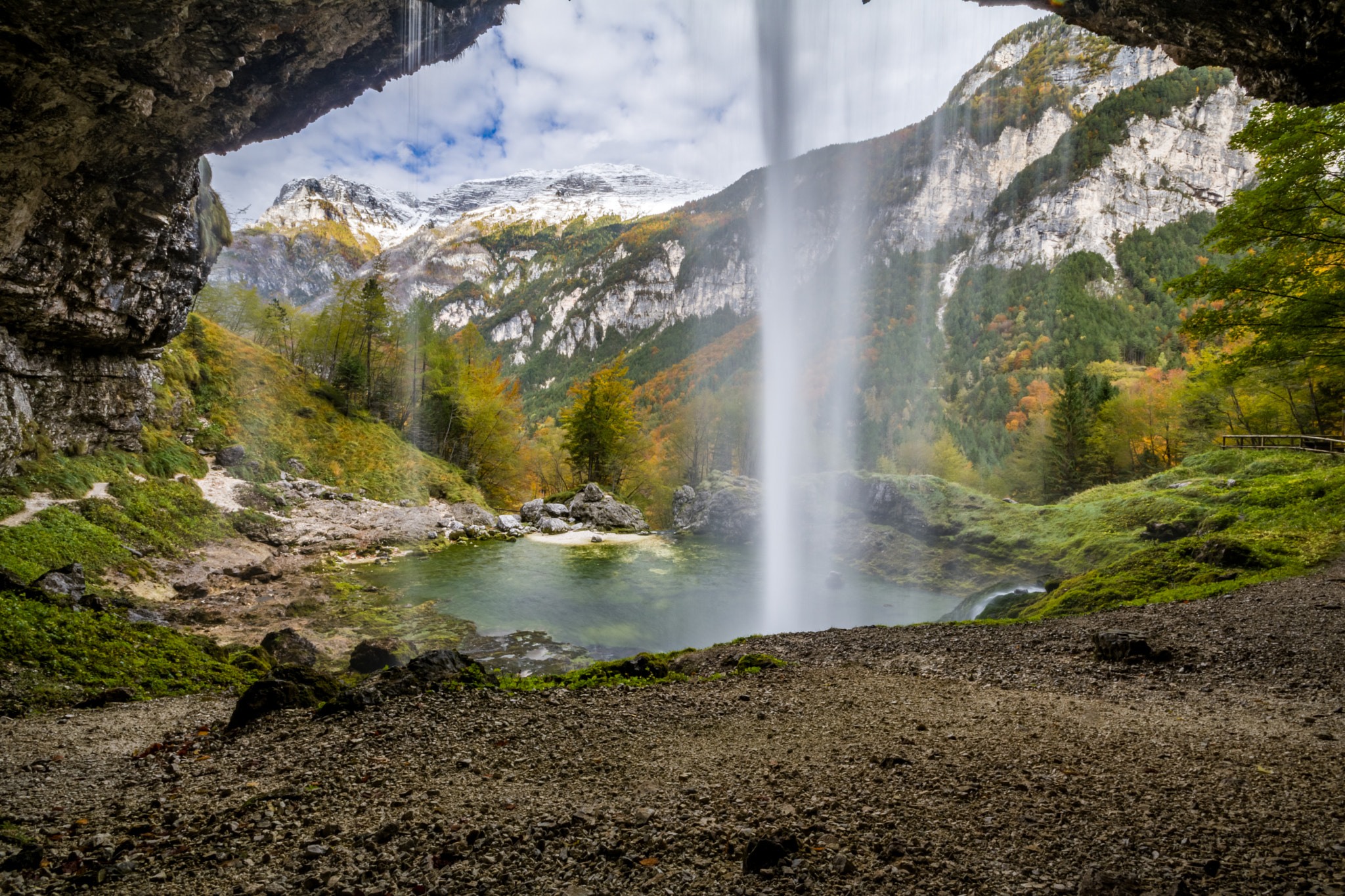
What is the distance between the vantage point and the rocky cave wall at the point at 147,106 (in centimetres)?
539

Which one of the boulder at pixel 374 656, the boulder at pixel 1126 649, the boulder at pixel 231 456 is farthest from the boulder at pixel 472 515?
the boulder at pixel 1126 649

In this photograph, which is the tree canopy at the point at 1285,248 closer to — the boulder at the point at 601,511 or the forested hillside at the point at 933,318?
the forested hillside at the point at 933,318

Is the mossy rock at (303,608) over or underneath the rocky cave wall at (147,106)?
→ underneath

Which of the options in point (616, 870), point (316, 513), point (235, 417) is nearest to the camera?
point (616, 870)

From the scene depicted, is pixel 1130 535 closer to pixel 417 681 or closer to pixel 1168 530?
pixel 1168 530

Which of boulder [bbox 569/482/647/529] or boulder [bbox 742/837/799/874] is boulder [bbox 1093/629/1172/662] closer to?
boulder [bbox 742/837/799/874]

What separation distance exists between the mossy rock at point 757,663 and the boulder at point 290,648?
28.3ft

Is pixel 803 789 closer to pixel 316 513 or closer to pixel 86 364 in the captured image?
pixel 86 364

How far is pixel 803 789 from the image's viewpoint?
3.76 m

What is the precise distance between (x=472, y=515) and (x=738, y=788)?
31433 millimetres

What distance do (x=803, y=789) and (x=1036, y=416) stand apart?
202ft

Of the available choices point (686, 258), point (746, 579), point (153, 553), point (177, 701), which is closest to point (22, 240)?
point (153, 553)

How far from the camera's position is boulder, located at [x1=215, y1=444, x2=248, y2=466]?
24.7m

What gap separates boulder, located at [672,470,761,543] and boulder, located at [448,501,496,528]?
42.1 ft
